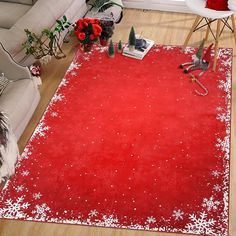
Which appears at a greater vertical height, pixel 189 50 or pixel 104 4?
pixel 104 4

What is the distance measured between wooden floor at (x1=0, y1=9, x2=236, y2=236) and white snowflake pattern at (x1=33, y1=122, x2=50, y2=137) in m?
0.05

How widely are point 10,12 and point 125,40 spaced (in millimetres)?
1207

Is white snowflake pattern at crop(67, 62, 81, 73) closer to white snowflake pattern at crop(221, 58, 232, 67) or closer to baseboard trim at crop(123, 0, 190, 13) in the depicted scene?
baseboard trim at crop(123, 0, 190, 13)

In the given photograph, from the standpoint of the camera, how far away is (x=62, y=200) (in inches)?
96.3


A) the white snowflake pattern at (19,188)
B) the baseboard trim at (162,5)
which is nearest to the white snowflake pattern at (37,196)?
the white snowflake pattern at (19,188)

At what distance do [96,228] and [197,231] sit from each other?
634 mm

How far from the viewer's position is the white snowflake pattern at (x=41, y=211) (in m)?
2.37

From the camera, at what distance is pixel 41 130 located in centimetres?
294

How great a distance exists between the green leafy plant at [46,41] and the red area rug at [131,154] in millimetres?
274

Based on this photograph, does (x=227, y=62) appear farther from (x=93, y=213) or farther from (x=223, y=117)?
(x=93, y=213)

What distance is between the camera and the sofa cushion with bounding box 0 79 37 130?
2.60m

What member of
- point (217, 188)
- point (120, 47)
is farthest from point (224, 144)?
point (120, 47)

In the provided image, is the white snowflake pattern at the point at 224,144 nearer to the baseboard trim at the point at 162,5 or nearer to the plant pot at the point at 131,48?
the plant pot at the point at 131,48

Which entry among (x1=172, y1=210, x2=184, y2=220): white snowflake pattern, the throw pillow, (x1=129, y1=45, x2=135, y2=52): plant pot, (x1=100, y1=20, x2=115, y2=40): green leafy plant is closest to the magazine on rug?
(x1=129, y1=45, x2=135, y2=52): plant pot
